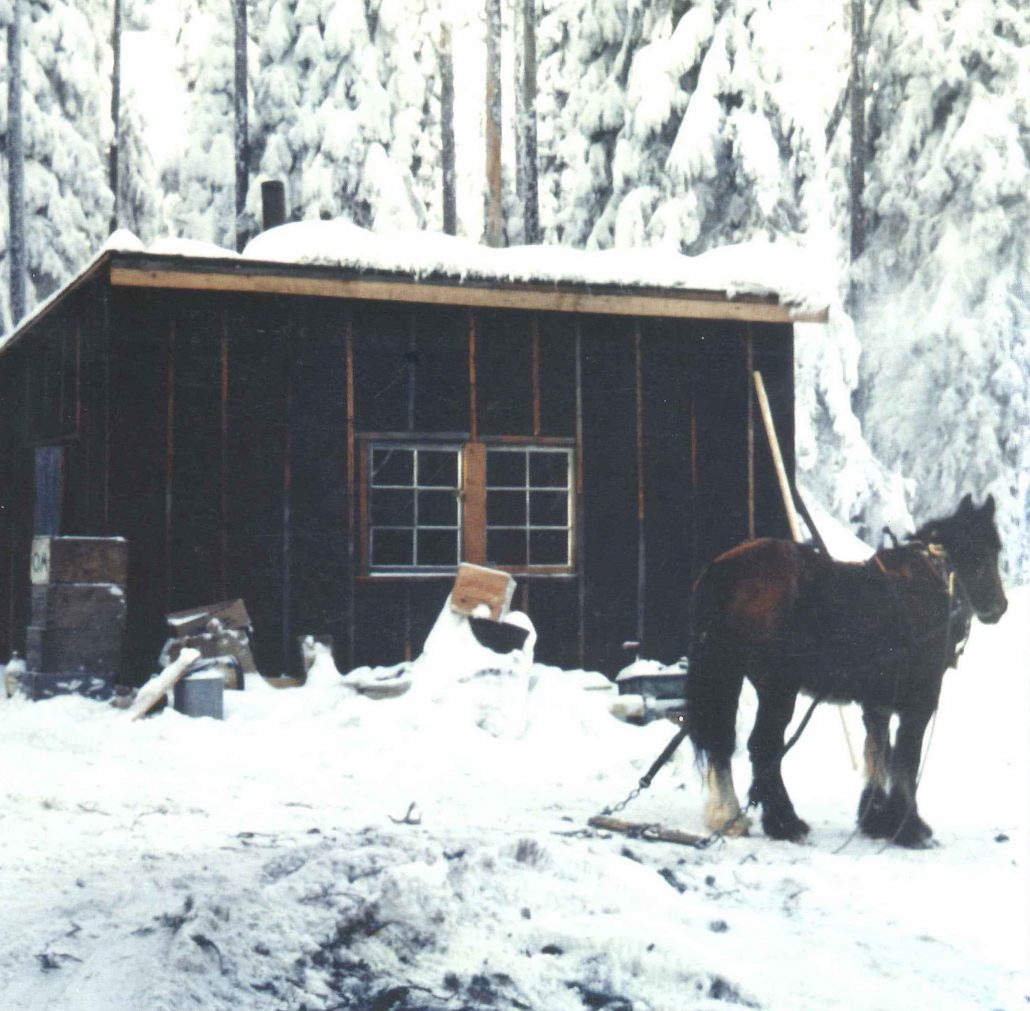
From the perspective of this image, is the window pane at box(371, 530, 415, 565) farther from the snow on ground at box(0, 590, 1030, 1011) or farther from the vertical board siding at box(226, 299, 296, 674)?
the snow on ground at box(0, 590, 1030, 1011)

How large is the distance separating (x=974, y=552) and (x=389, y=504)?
20.9 feet

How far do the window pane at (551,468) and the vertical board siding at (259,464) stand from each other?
7.67 ft

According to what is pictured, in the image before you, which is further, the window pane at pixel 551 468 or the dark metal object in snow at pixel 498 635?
the window pane at pixel 551 468

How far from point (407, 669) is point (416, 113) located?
18406 mm

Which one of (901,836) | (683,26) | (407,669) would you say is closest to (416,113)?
(683,26)

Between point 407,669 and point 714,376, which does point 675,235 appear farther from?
point 407,669

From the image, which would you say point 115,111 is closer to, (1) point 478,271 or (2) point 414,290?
(2) point 414,290

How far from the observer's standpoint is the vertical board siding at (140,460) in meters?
10.6

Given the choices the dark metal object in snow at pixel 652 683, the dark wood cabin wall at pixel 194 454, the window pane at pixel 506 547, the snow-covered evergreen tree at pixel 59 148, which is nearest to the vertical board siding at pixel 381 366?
the dark wood cabin wall at pixel 194 454

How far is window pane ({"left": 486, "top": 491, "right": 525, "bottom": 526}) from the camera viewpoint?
47.3ft

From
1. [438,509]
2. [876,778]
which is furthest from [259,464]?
[876,778]

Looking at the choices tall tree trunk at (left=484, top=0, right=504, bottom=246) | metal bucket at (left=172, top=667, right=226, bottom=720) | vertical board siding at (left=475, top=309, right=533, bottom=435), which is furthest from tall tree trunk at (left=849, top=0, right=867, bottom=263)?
metal bucket at (left=172, top=667, right=226, bottom=720)

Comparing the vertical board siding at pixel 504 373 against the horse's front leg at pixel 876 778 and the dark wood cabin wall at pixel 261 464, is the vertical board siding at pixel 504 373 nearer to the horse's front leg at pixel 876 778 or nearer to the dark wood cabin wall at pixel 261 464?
the dark wood cabin wall at pixel 261 464

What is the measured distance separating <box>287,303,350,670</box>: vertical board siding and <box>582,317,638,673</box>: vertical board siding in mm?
2153
